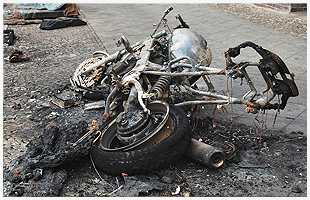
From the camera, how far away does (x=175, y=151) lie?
3.87 meters

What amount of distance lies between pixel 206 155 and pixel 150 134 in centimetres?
74

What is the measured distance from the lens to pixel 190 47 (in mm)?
5645

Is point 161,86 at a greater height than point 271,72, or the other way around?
point 271,72

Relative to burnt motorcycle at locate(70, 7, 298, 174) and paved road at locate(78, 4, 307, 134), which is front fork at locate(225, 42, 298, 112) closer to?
burnt motorcycle at locate(70, 7, 298, 174)

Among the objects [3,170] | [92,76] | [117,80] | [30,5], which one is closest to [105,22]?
[30,5]

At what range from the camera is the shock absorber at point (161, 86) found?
4.73 meters

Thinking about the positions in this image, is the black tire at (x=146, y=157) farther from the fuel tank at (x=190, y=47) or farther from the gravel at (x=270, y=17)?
the gravel at (x=270, y=17)

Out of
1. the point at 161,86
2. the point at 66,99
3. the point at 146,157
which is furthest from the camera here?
the point at 66,99

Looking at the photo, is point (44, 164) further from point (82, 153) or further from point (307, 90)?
point (307, 90)

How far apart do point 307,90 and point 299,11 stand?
6.45 metres

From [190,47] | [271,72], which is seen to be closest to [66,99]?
[190,47]

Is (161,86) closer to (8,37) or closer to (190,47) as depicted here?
(190,47)

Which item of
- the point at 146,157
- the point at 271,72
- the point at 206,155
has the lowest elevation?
the point at 206,155

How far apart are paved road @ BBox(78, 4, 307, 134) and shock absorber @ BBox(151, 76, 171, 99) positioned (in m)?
1.39
